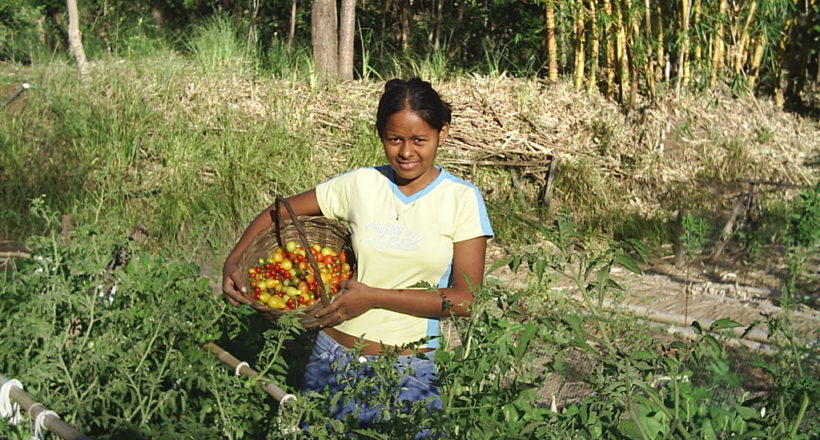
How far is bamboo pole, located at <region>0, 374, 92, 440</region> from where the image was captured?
2.10 metres

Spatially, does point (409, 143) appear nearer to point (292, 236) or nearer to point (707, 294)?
point (292, 236)

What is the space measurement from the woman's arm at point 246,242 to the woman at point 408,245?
10.9 inches

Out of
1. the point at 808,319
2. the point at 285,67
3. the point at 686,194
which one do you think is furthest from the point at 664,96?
the point at 808,319

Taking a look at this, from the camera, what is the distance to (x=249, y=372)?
101 inches

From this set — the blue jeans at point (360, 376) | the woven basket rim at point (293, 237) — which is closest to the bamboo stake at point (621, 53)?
the woven basket rim at point (293, 237)

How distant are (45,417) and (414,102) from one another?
1217 millimetres

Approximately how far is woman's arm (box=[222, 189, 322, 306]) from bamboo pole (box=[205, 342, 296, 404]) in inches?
7.1

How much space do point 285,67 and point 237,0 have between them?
401cm

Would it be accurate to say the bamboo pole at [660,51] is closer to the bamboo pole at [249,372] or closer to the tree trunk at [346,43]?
the tree trunk at [346,43]

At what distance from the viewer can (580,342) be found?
5.46 feet

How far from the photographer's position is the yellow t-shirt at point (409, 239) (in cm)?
245

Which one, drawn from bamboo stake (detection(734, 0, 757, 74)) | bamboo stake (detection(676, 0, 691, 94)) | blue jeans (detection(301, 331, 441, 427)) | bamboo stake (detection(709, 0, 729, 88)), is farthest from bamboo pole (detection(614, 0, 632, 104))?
blue jeans (detection(301, 331, 441, 427))

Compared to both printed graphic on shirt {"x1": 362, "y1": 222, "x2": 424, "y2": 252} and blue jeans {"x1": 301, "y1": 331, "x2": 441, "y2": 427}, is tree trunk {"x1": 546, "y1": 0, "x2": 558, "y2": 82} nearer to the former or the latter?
printed graphic on shirt {"x1": 362, "y1": 222, "x2": 424, "y2": 252}

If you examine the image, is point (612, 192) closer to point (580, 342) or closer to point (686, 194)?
point (686, 194)
